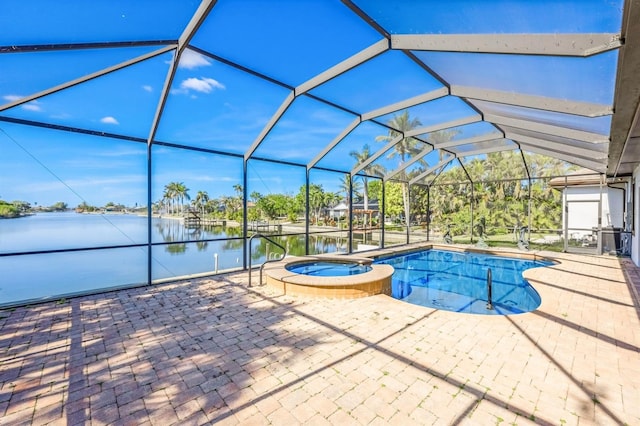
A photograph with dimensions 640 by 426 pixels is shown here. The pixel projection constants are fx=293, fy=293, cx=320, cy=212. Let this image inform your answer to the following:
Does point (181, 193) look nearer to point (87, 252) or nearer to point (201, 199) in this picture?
point (201, 199)

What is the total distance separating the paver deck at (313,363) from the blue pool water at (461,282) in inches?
62.1

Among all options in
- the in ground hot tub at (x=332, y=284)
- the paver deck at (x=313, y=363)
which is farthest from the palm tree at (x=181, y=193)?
the paver deck at (x=313, y=363)

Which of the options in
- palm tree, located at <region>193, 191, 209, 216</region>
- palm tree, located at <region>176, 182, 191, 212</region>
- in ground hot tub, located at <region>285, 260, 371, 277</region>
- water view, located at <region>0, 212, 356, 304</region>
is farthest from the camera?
palm tree, located at <region>193, 191, 209, 216</region>

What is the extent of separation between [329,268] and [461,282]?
3670 millimetres

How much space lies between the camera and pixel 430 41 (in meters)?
3.65

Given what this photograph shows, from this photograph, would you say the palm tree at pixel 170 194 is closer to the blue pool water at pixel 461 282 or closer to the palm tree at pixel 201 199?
the palm tree at pixel 201 199

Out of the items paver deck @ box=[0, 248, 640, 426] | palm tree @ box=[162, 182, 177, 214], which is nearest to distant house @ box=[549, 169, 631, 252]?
paver deck @ box=[0, 248, 640, 426]

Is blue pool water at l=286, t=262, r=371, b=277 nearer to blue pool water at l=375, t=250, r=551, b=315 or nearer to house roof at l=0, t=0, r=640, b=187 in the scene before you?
blue pool water at l=375, t=250, r=551, b=315

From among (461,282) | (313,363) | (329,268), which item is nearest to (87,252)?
(313,363)

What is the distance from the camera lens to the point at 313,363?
3004 millimetres

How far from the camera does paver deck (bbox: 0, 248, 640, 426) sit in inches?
90.2

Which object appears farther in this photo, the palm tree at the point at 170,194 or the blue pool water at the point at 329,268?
the palm tree at the point at 170,194

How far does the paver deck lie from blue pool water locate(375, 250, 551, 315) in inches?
62.1

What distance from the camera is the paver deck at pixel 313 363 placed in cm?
229
